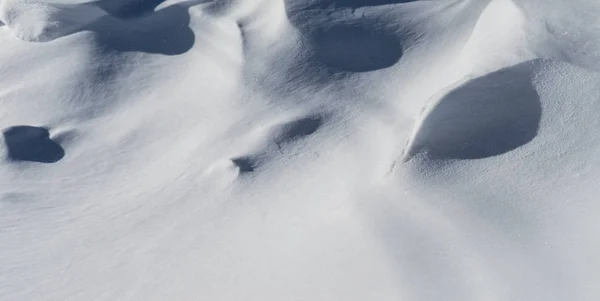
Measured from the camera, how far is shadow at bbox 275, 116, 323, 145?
2062mm

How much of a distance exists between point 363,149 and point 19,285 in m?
0.95

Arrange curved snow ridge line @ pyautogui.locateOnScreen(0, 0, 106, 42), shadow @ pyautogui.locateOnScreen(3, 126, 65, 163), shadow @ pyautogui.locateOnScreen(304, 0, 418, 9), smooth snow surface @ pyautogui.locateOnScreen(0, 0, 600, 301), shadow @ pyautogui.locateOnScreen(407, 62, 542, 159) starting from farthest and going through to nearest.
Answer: curved snow ridge line @ pyautogui.locateOnScreen(0, 0, 106, 42)
shadow @ pyautogui.locateOnScreen(304, 0, 418, 9)
shadow @ pyautogui.locateOnScreen(3, 126, 65, 163)
shadow @ pyautogui.locateOnScreen(407, 62, 542, 159)
smooth snow surface @ pyautogui.locateOnScreen(0, 0, 600, 301)

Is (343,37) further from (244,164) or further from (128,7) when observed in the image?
(128,7)

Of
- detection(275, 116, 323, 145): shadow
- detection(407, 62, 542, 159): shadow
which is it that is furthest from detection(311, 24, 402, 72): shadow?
detection(407, 62, 542, 159): shadow

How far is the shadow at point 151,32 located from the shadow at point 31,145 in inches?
16.9

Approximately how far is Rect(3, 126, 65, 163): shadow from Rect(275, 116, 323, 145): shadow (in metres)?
0.66

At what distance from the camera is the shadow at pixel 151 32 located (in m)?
2.49

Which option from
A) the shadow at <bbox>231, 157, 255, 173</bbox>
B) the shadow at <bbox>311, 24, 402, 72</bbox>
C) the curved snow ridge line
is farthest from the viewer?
the curved snow ridge line

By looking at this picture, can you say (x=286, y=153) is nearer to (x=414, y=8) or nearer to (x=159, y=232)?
(x=159, y=232)

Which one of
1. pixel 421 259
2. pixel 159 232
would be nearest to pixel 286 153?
pixel 159 232

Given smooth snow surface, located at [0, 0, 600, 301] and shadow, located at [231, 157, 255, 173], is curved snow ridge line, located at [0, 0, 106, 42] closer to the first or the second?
smooth snow surface, located at [0, 0, 600, 301]

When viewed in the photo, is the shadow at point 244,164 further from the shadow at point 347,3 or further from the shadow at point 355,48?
the shadow at point 347,3

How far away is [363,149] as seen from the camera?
1.98 metres

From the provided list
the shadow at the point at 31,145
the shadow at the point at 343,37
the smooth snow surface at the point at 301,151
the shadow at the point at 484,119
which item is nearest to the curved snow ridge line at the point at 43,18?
the smooth snow surface at the point at 301,151
